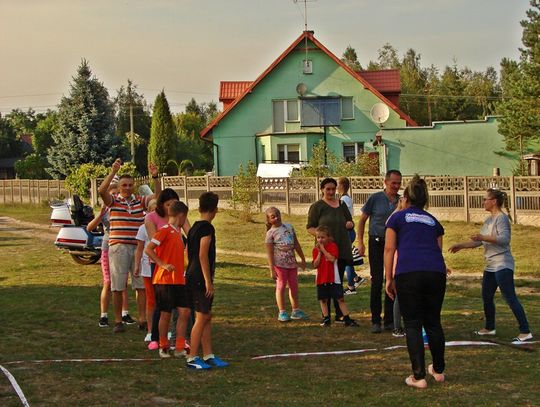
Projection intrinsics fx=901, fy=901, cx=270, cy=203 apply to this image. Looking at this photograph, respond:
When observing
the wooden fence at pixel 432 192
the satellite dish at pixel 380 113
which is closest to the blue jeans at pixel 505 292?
the wooden fence at pixel 432 192

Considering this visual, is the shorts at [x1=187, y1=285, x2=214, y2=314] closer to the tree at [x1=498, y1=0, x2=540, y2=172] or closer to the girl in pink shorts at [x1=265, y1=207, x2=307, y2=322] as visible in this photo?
the girl in pink shorts at [x1=265, y1=207, x2=307, y2=322]

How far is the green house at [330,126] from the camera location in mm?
46250

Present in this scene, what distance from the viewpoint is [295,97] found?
49031mm

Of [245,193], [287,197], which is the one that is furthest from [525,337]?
[245,193]

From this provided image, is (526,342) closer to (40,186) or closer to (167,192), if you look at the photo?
(167,192)

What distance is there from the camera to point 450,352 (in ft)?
30.7

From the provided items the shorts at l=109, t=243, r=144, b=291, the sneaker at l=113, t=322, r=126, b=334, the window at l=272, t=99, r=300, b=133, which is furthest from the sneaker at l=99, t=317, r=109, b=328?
the window at l=272, t=99, r=300, b=133

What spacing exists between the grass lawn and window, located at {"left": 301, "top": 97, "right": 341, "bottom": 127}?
1264 inches

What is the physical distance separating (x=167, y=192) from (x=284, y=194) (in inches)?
891

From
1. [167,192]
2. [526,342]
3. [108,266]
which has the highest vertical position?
[167,192]

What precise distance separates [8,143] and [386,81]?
173ft

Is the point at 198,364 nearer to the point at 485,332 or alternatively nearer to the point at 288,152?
the point at 485,332

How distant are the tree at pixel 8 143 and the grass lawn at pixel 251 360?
255 feet

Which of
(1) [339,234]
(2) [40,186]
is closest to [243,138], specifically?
(2) [40,186]
